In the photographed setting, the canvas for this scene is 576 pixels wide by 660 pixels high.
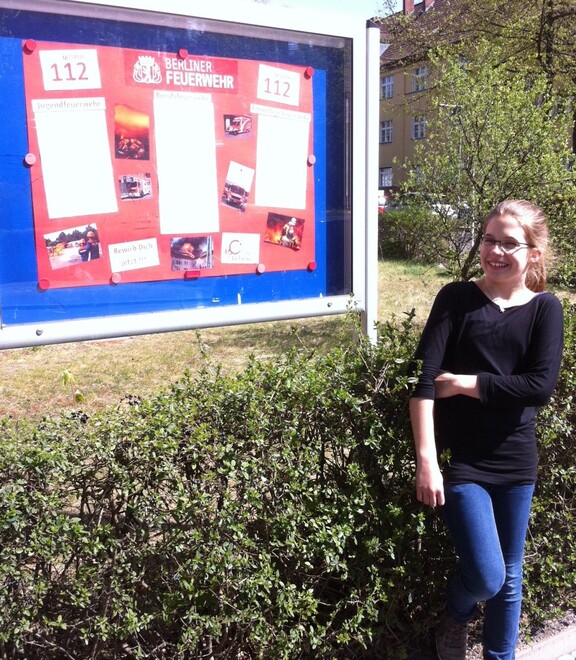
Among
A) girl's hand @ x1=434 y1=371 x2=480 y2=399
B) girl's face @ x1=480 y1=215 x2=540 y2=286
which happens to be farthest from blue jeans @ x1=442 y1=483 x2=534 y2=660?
girl's face @ x1=480 y1=215 x2=540 y2=286

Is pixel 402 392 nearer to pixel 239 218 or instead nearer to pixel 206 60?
pixel 239 218

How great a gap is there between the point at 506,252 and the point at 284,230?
4.35ft

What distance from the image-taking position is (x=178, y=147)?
3.16 meters

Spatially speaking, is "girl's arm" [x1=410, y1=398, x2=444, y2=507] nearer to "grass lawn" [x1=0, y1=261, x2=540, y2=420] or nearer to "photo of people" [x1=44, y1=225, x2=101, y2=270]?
"photo of people" [x1=44, y1=225, x2=101, y2=270]

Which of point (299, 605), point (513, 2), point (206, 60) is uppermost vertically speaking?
point (513, 2)

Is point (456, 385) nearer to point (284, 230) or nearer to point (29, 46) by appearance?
point (284, 230)

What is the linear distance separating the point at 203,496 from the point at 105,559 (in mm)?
366

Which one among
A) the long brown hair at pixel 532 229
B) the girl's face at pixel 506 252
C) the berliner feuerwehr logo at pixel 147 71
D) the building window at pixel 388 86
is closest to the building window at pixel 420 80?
the berliner feuerwehr logo at pixel 147 71

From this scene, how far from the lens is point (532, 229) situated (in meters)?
2.57

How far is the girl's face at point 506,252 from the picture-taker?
2.54 m

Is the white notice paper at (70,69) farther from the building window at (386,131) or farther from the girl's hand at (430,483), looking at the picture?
the building window at (386,131)

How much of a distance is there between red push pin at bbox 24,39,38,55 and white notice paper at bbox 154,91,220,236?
21.1 inches

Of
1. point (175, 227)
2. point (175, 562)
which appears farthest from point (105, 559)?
point (175, 227)

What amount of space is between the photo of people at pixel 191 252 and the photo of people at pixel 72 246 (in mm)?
363
